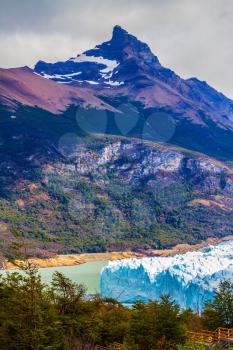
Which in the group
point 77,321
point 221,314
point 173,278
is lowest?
point 173,278

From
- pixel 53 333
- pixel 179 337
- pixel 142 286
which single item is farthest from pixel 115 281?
pixel 53 333

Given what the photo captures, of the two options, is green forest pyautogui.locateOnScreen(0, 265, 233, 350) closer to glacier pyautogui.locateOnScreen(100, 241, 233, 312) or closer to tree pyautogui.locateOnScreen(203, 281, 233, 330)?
tree pyautogui.locateOnScreen(203, 281, 233, 330)

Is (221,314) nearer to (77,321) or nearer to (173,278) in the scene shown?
(77,321)

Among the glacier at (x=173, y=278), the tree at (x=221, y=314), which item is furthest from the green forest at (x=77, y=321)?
the glacier at (x=173, y=278)

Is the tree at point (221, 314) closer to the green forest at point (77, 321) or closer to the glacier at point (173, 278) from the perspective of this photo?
the green forest at point (77, 321)

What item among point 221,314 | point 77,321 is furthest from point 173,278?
point 77,321

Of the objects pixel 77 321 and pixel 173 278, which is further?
pixel 173 278
